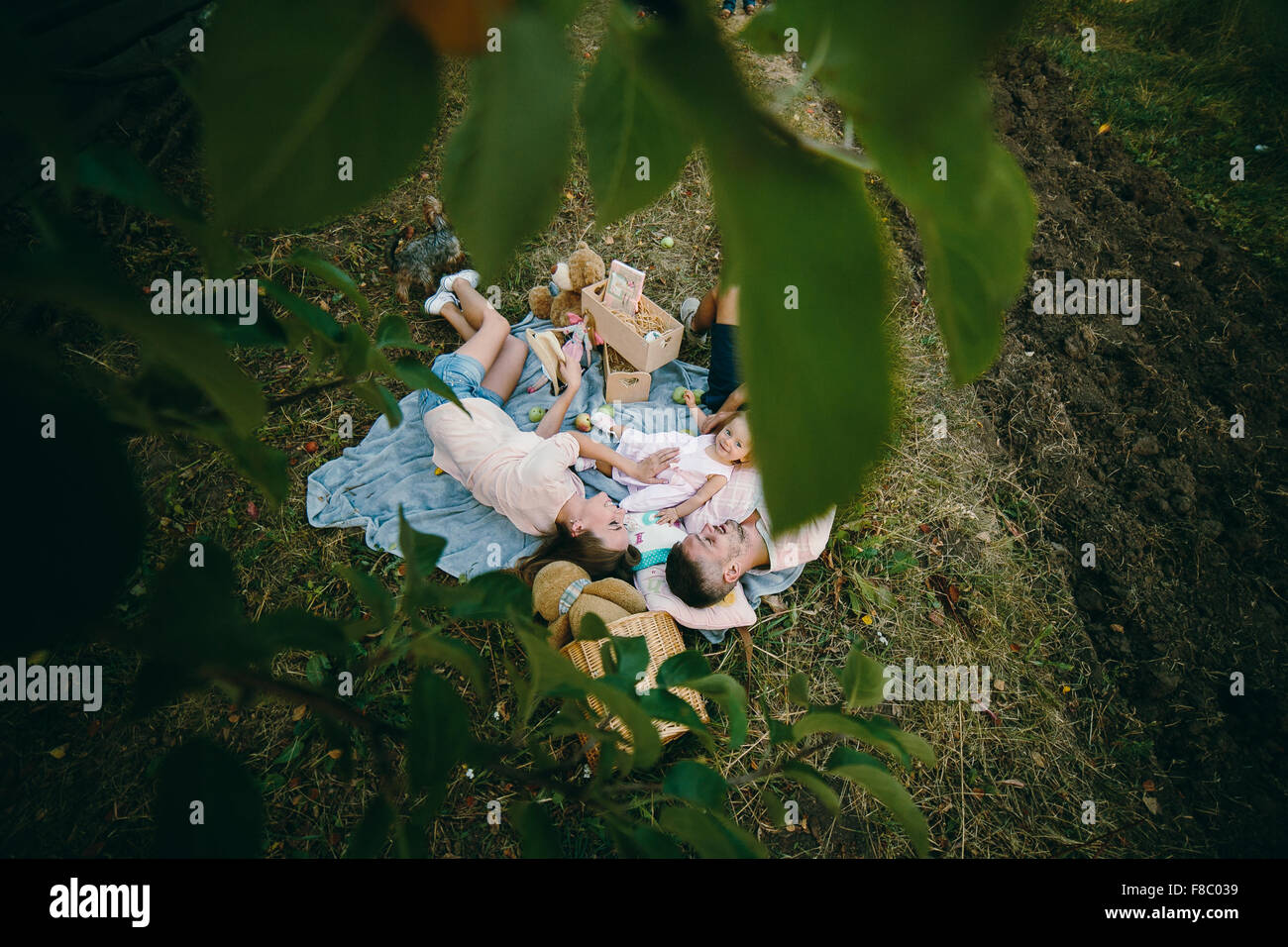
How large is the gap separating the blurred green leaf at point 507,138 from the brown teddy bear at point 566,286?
224 cm

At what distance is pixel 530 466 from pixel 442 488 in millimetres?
357

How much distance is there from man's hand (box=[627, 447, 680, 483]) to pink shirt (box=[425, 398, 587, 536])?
25 cm

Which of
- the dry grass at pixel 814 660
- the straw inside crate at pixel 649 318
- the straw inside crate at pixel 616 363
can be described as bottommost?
the dry grass at pixel 814 660

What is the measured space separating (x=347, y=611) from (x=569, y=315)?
1.28 meters

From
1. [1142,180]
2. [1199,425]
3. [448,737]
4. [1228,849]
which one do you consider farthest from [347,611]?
[1142,180]

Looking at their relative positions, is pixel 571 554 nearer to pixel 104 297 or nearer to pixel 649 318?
pixel 649 318

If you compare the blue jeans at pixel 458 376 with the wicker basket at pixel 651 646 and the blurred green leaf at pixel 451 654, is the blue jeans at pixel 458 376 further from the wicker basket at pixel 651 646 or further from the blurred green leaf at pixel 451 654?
the blurred green leaf at pixel 451 654

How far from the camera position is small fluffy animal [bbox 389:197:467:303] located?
2344 mm

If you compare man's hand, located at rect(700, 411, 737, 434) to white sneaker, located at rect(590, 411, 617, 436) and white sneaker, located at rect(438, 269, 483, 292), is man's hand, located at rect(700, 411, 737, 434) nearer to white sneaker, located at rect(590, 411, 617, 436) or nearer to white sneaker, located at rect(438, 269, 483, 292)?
white sneaker, located at rect(590, 411, 617, 436)

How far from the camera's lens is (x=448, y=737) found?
399mm

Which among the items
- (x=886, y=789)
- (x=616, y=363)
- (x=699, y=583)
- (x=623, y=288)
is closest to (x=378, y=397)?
(x=886, y=789)

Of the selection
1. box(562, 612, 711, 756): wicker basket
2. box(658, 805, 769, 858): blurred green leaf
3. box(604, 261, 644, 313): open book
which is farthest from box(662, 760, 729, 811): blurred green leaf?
box(604, 261, 644, 313): open book

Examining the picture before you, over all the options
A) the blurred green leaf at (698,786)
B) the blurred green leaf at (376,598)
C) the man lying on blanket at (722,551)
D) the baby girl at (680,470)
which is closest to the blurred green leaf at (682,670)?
the blurred green leaf at (698,786)

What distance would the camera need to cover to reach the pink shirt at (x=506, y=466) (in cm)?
209
